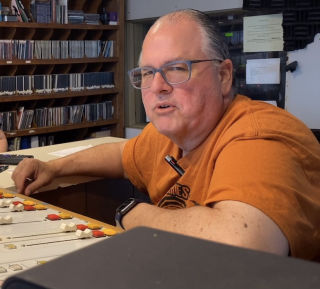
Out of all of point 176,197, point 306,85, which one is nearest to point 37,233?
point 176,197

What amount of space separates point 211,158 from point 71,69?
4.35m

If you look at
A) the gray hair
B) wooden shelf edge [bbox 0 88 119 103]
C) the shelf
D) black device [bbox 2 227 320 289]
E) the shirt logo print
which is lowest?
the shirt logo print

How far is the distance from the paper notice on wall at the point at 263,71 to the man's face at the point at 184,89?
3.23m

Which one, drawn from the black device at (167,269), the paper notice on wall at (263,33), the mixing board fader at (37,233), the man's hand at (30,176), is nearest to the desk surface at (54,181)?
the man's hand at (30,176)

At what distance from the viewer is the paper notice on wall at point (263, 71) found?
4.49 meters

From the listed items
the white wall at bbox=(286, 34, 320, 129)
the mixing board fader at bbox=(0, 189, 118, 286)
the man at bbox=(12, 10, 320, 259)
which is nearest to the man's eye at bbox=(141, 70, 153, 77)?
the man at bbox=(12, 10, 320, 259)

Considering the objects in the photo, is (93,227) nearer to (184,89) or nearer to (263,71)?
(184,89)

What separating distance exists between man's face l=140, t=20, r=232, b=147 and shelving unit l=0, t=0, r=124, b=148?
3495mm

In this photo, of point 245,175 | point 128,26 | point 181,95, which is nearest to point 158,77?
point 181,95

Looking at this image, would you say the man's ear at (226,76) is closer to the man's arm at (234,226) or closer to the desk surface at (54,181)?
the man's arm at (234,226)

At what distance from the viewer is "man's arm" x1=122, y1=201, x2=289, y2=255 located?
938 millimetres

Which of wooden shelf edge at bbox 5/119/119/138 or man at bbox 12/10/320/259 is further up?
man at bbox 12/10/320/259

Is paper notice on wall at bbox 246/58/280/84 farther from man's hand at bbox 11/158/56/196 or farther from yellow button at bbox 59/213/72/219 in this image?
yellow button at bbox 59/213/72/219

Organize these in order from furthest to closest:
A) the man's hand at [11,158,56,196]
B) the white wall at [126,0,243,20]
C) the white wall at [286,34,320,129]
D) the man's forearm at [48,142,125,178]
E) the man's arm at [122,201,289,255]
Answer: the white wall at [126,0,243,20] → the white wall at [286,34,320,129] → the man's forearm at [48,142,125,178] → the man's hand at [11,158,56,196] → the man's arm at [122,201,289,255]
